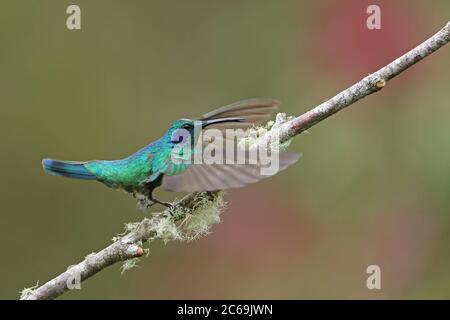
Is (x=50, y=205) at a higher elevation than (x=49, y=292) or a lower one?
higher

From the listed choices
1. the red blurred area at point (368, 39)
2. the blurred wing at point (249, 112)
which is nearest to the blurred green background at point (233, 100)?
the red blurred area at point (368, 39)

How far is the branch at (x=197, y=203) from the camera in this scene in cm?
200

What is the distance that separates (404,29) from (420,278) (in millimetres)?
1439

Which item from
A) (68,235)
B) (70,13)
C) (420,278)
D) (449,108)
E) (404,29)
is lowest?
(420,278)

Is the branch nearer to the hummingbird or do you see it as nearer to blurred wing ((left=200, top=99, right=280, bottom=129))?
the hummingbird

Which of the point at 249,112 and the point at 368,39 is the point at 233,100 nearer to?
the point at 368,39

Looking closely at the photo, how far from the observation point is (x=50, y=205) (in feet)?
15.2

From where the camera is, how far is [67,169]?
255 centimetres

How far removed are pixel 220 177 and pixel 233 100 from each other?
2.57 m

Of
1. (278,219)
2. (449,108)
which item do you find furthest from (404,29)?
(278,219)

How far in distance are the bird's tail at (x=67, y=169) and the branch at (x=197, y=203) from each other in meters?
0.49

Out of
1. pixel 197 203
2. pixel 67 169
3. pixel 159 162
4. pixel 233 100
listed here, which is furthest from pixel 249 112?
pixel 233 100

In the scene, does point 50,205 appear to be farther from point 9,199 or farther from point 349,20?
point 349,20

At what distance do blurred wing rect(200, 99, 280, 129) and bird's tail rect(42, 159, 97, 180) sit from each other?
435mm
